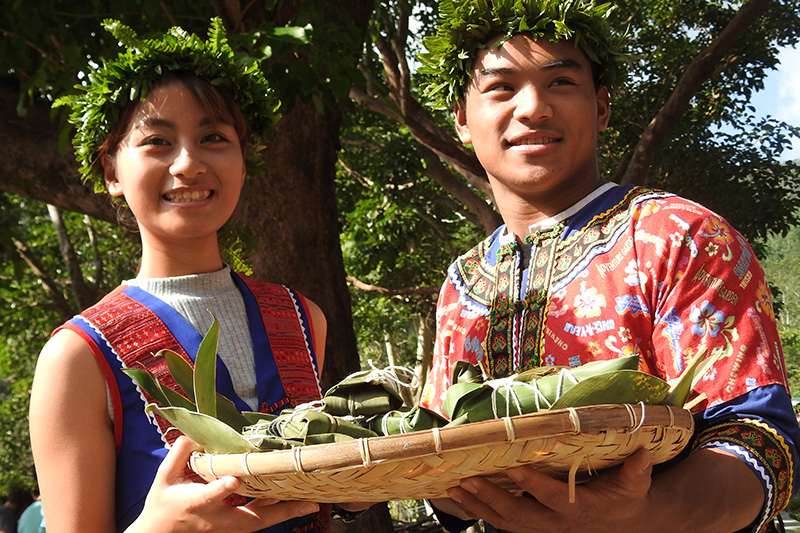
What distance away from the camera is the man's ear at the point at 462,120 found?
2.20 m

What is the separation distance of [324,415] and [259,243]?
2.60 m

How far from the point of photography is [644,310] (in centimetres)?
172

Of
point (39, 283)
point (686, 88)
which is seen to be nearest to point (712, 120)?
point (686, 88)

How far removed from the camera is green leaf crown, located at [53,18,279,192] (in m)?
2.10

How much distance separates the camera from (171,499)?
1.54m

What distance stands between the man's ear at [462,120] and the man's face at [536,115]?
14cm

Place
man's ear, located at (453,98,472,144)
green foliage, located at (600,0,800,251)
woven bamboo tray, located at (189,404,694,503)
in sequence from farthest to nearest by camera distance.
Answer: green foliage, located at (600,0,800,251) < man's ear, located at (453,98,472,144) < woven bamboo tray, located at (189,404,694,503)

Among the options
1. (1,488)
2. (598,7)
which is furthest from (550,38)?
(1,488)

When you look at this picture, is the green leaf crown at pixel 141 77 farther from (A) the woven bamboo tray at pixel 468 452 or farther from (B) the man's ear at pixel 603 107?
(A) the woven bamboo tray at pixel 468 452

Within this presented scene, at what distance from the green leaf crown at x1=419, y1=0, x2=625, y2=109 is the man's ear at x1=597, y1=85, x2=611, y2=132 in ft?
0.07

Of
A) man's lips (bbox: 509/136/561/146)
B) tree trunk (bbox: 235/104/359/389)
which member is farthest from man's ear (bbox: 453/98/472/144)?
tree trunk (bbox: 235/104/359/389)

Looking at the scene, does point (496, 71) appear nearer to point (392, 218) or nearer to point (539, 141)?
point (539, 141)

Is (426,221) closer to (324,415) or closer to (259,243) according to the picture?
(259,243)

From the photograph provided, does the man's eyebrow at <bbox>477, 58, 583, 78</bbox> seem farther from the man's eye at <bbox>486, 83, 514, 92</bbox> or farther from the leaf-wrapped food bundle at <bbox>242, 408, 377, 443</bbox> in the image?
the leaf-wrapped food bundle at <bbox>242, 408, 377, 443</bbox>
